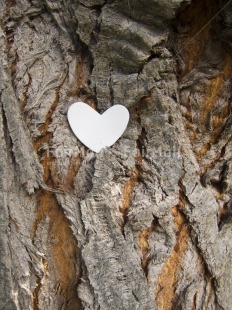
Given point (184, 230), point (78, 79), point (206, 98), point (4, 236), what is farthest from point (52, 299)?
point (206, 98)

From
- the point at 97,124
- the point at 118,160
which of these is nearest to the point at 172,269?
the point at 118,160

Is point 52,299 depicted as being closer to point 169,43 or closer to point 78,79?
point 78,79

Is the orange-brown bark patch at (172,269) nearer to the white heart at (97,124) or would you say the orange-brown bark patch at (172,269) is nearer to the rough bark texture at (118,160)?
the rough bark texture at (118,160)

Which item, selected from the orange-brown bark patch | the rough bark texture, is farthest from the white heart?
the orange-brown bark patch

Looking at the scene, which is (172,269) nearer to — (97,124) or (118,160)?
(118,160)

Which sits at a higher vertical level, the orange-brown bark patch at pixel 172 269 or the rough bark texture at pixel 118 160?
the rough bark texture at pixel 118 160

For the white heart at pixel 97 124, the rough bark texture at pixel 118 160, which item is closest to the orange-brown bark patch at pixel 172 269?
the rough bark texture at pixel 118 160
